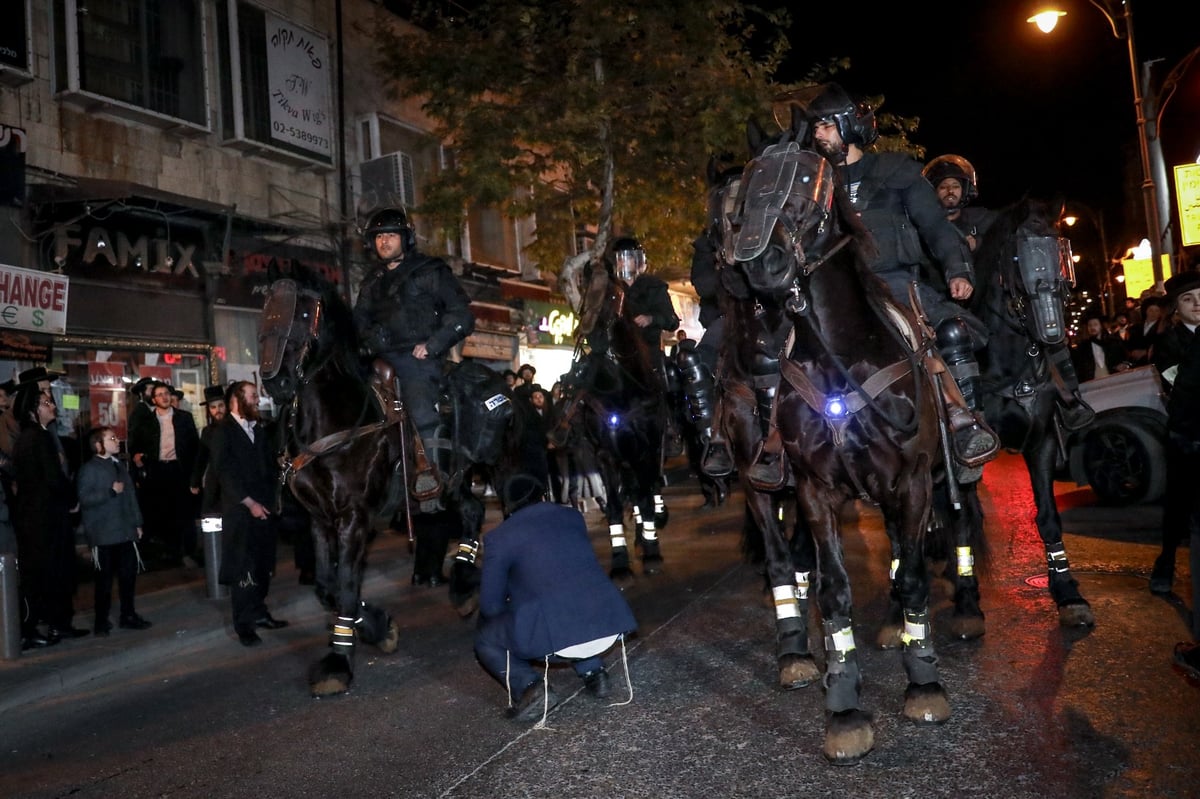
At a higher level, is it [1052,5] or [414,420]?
[1052,5]

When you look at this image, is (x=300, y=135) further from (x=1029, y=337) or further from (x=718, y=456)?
(x=1029, y=337)

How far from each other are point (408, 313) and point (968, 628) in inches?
177

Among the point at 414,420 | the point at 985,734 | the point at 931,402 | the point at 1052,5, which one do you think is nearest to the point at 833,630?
the point at 985,734

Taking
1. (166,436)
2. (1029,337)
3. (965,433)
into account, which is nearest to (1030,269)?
(1029,337)

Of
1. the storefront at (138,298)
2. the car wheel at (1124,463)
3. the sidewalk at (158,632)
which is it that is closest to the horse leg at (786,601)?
the sidewalk at (158,632)

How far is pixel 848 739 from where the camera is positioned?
13.7ft

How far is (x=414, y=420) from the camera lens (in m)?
7.68

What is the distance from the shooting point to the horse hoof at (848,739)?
13.7 ft

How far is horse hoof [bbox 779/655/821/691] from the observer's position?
531 centimetres

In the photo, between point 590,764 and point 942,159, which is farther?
point 942,159

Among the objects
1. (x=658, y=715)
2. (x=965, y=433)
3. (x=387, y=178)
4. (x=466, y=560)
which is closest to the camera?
(x=965, y=433)

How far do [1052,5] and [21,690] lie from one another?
17.8 meters

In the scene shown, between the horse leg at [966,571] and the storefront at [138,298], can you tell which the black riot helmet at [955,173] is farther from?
the storefront at [138,298]

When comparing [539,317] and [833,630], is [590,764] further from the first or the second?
[539,317]
